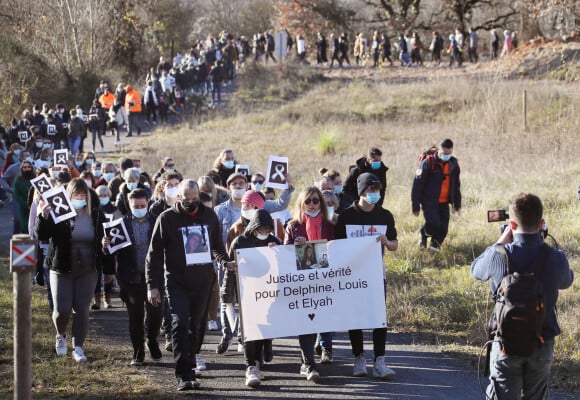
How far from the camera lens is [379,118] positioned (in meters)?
34.3

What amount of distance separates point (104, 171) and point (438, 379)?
8104mm

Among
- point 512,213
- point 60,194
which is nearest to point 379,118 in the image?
point 60,194

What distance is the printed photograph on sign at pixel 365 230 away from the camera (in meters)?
8.49

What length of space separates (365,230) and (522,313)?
2.85 m

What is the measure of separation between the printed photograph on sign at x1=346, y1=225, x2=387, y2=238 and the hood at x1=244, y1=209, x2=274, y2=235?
757mm

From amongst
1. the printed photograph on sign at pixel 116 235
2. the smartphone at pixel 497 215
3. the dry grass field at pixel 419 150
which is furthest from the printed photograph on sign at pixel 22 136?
the smartphone at pixel 497 215

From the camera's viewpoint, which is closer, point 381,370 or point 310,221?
point 381,370

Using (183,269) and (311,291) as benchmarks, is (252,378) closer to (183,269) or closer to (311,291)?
(311,291)

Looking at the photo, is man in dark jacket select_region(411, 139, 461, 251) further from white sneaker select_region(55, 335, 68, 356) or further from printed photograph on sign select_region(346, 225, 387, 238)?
white sneaker select_region(55, 335, 68, 356)

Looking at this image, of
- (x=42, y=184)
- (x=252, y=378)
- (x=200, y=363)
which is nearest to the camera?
(x=252, y=378)

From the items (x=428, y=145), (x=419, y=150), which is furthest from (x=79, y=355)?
(x=428, y=145)

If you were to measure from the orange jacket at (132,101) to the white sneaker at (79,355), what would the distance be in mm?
22378

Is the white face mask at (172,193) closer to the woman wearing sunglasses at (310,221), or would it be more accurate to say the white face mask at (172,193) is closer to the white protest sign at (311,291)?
the woman wearing sunglasses at (310,221)

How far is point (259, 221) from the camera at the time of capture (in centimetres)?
837
